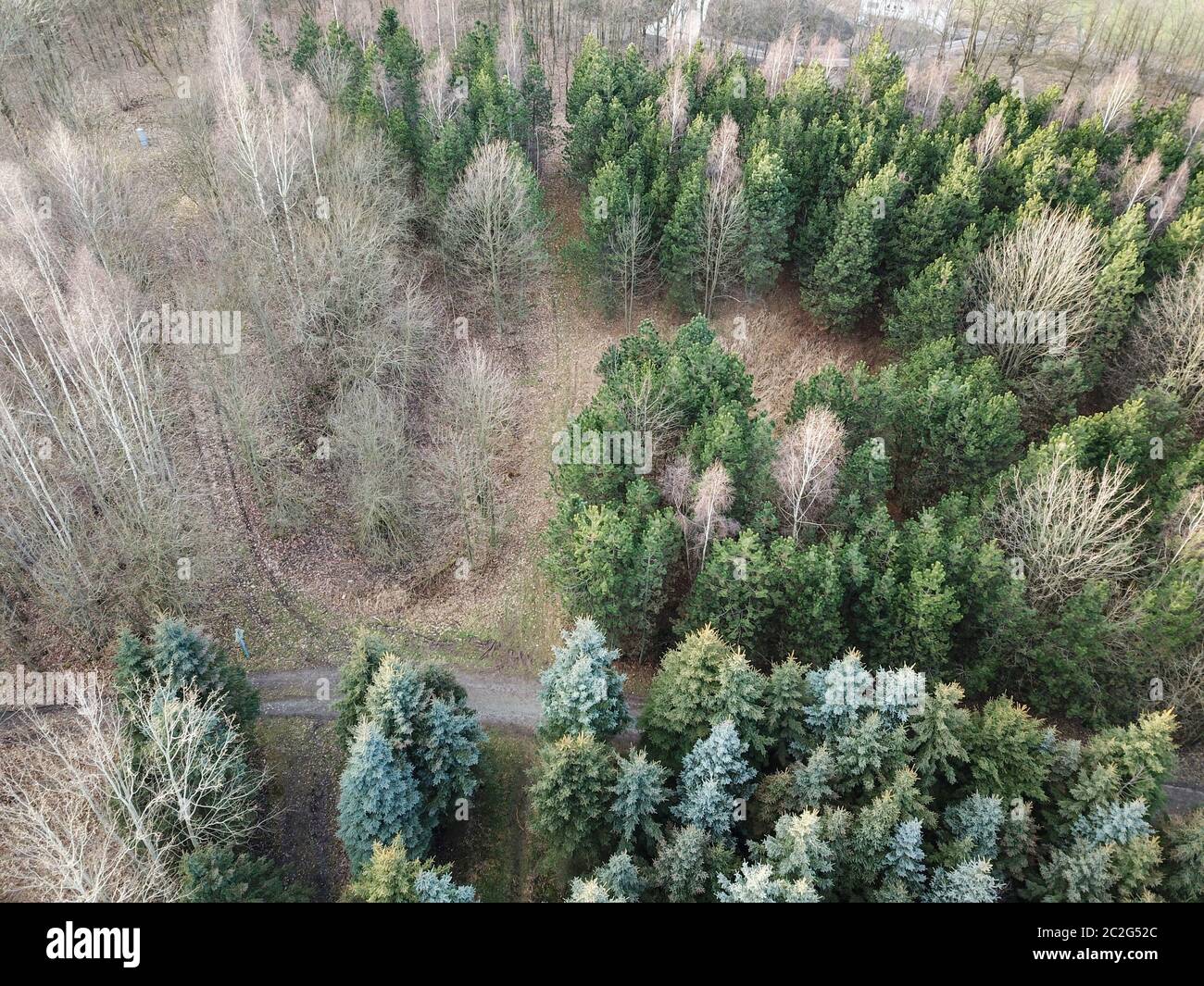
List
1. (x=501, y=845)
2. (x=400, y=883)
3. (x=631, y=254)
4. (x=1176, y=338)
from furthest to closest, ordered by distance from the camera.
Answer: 1. (x=631, y=254)
2. (x=1176, y=338)
3. (x=501, y=845)
4. (x=400, y=883)

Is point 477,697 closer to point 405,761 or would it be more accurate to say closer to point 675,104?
point 405,761

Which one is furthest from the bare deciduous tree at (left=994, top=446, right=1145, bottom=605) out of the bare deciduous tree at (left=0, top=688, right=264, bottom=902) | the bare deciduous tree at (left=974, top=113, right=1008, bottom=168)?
the bare deciduous tree at (left=0, top=688, right=264, bottom=902)

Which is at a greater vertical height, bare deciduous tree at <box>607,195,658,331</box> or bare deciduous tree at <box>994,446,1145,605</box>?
A: bare deciduous tree at <box>607,195,658,331</box>

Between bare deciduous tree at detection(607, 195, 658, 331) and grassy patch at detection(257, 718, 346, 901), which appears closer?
grassy patch at detection(257, 718, 346, 901)

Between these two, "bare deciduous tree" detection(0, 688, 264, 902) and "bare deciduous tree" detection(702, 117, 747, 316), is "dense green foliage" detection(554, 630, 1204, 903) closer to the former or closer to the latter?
"bare deciduous tree" detection(0, 688, 264, 902)

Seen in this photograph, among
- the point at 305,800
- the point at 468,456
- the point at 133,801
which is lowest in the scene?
the point at 305,800

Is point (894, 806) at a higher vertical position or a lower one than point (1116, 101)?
lower

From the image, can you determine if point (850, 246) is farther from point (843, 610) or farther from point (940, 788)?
point (940, 788)

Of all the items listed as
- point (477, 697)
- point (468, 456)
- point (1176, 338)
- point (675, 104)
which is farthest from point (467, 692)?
point (1176, 338)

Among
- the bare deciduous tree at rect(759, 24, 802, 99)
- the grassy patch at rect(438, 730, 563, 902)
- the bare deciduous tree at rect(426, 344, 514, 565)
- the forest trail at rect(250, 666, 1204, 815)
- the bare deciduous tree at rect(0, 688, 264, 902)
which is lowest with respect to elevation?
the grassy patch at rect(438, 730, 563, 902)

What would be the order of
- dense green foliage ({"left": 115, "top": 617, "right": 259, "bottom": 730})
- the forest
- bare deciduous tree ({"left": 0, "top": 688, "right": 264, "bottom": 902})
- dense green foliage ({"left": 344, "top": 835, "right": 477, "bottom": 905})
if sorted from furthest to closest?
dense green foliage ({"left": 115, "top": 617, "right": 259, "bottom": 730})
the forest
dense green foliage ({"left": 344, "top": 835, "right": 477, "bottom": 905})
bare deciduous tree ({"left": 0, "top": 688, "right": 264, "bottom": 902})
